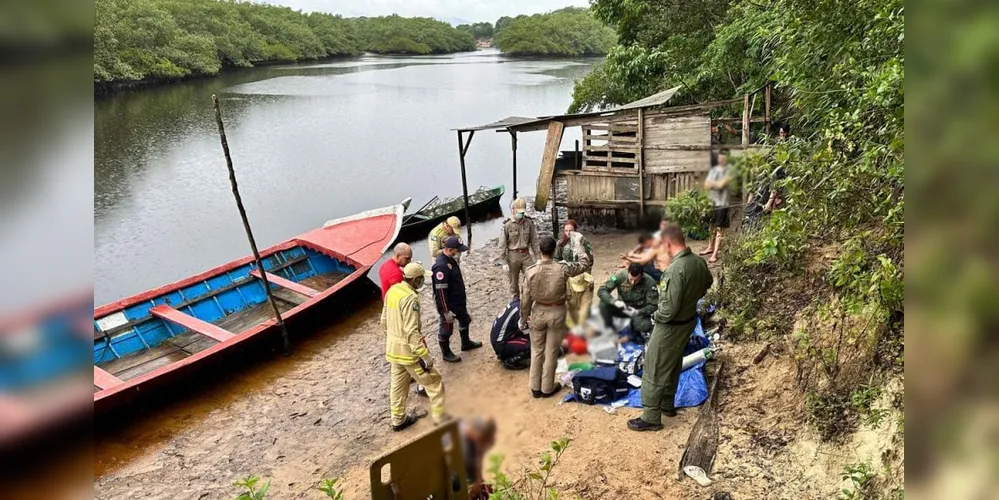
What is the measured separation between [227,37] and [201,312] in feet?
145

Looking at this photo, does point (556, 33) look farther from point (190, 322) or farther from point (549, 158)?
point (190, 322)

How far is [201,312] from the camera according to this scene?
29.9ft

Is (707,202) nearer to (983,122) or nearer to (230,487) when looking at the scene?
(983,122)

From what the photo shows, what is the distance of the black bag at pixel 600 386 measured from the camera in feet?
17.9

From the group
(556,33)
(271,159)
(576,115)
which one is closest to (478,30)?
(556,33)

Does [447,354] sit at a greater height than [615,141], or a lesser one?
lesser

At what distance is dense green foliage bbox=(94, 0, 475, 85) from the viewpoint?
28.0 metres

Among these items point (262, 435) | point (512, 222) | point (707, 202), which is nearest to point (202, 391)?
point (262, 435)

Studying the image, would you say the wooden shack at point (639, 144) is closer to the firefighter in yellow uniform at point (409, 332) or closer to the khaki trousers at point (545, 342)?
the khaki trousers at point (545, 342)

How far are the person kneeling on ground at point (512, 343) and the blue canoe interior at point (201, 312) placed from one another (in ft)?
13.6

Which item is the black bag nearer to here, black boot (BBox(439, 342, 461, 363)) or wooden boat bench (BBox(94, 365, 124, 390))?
black boot (BBox(439, 342, 461, 363))

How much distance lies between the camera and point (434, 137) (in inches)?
1141

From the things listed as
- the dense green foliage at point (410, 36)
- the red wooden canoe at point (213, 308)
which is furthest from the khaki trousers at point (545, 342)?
the dense green foliage at point (410, 36)

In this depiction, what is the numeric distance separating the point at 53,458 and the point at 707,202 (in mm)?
4318
